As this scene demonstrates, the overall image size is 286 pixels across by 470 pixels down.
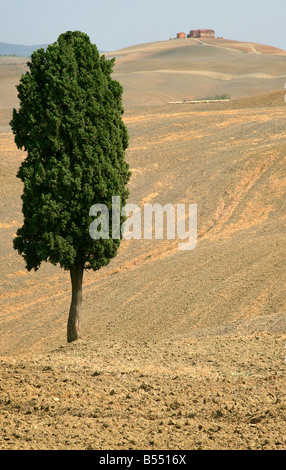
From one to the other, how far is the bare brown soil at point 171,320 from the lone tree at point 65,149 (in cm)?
275

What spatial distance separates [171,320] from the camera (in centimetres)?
1730

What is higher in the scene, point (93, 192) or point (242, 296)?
point (93, 192)

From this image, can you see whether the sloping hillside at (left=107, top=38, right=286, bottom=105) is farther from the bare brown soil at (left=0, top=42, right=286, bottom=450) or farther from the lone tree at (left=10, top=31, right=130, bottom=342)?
the lone tree at (left=10, top=31, right=130, bottom=342)

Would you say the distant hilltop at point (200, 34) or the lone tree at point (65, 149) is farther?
the distant hilltop at point (200, 34)

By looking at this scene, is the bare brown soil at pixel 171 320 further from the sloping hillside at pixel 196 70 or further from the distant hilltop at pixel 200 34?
the distant hilltop at pixel 200 34

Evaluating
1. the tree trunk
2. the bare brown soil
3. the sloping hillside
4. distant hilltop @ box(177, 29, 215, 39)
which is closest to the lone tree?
the tree trunk

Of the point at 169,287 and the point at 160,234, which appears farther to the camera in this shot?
the point at 160,234

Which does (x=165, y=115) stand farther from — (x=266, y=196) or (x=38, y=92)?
(x=38, y=92)

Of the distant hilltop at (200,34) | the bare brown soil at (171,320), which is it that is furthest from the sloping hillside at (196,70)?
the bare brown soil at (171,320)

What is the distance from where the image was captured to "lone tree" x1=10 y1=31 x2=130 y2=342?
576 inches

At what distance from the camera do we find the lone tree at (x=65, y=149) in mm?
14633

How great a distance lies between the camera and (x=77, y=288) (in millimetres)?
15547
